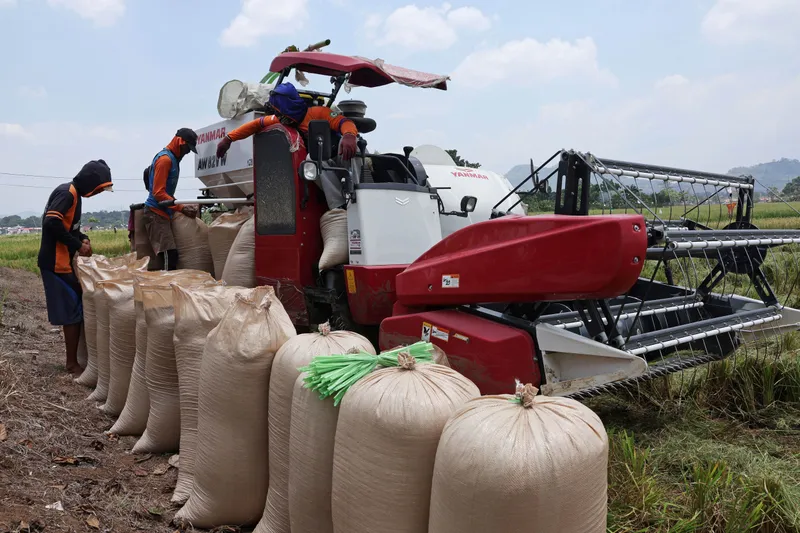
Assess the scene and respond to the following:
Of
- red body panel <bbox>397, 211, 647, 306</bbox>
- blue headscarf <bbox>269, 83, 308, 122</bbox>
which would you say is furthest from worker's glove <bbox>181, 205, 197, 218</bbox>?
red body panel <bbox>397, 211, 647, 306</bbox>

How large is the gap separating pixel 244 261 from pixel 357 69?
5.42ft

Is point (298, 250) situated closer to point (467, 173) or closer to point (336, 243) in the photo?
point (336, 243)

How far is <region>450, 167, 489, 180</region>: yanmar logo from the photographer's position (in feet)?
21.4

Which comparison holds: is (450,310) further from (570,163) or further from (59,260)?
(59,260)

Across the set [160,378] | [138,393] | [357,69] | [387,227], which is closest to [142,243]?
[138,393]

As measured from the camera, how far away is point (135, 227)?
6391 millimetres

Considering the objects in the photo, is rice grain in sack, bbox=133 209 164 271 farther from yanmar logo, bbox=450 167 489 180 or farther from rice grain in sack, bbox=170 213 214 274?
yanmar logo, bbox=450 167 489 180

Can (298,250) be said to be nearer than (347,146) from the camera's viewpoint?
No

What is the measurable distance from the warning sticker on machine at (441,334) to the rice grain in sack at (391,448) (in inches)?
36.0

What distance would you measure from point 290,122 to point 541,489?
3451 mm

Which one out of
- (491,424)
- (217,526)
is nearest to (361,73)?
(217,526)

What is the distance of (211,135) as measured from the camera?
6.63 m

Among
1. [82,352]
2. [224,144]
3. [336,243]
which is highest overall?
[224,144]

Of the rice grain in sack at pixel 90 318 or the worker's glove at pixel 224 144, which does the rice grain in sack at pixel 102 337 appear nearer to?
the rice grain in sack at pixel 90 318
